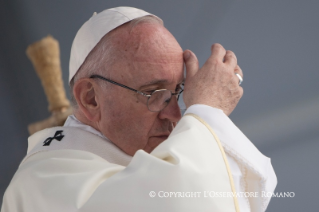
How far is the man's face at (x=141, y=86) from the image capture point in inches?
81.4

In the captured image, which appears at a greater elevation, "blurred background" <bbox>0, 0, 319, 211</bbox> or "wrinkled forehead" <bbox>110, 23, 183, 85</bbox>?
"wrinkled forehead" <bbox>110, 23, 183, 85</bbox>

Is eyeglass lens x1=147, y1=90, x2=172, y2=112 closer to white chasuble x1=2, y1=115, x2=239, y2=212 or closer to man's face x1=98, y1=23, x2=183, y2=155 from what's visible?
man's face x1=98, y1=23, x2=183, y2=155

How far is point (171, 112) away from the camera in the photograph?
2090mm

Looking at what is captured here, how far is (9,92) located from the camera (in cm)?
483

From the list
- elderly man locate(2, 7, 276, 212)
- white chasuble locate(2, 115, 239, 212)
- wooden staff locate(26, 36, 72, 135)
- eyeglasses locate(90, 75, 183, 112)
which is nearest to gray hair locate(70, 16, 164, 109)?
elderly man locate(2, 7, 276, 212)

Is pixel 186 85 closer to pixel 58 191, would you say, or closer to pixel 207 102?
pixel 207 102

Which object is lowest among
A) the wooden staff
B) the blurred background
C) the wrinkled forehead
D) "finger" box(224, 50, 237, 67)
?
the wooden staff

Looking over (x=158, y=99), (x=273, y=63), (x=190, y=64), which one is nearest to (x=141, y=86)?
(x=158, y=99)

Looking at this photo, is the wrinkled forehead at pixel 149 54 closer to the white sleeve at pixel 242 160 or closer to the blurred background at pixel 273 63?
the white sleeve at pixel 242 160

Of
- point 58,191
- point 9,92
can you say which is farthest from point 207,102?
point 9,92

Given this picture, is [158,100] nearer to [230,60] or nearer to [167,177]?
[230,60]

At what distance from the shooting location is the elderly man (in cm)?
165

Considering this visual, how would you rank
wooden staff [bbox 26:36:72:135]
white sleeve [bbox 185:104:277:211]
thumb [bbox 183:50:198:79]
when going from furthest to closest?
wooden staff [bbox 26:36:72:135], thumb [bbox 183:50:198:79], white sleeve [bbox 185:104:277:211]

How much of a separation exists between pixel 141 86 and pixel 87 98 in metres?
0.30
